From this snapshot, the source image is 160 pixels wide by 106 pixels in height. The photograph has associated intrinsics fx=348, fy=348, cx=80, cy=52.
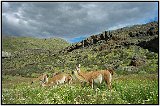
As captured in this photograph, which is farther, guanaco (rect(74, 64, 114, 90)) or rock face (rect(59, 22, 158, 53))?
rock face (rect(59, 22, 158, 53))

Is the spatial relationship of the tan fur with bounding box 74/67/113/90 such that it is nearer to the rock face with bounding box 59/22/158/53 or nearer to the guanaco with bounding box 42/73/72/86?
the guanaco with bounding box 42/73/72/86

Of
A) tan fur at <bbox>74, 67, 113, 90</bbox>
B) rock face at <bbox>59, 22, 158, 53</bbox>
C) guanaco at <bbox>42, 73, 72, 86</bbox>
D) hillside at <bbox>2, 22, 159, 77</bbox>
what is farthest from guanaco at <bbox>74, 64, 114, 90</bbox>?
rock face at <bbox>59, 22, 158, 53</bbox>

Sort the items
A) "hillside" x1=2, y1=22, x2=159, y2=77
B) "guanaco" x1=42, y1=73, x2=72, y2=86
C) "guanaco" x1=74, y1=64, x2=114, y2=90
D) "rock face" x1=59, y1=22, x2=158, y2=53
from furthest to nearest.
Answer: "rock face" x1=59, y1=22, x2=158, y2=53 → "hillside" x1=2, y1=22, x2=159, y2=77 → "guanaco" x1=42, y1=73, x2=72, y2=86 → "guanaco" x1=74, y1=64, x2=114, y2=90

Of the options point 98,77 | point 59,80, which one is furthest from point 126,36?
point 98,77

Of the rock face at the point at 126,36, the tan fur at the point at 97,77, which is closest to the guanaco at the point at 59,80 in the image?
the tan fur at the point at 97,77

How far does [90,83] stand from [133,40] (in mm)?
46135

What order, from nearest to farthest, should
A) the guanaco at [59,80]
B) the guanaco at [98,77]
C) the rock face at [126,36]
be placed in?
the guanaco at [98,77]
the guanaco at [59,80]
the rock face at [126,36]

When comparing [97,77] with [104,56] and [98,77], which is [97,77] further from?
[104,56]

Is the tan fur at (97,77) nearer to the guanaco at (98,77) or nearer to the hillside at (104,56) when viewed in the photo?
the guanaco at (98,77)

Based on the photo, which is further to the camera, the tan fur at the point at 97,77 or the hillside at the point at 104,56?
the hillside at the point at 104,56

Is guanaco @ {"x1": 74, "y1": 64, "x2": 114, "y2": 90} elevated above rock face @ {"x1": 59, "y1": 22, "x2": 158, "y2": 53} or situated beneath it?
situated beneath

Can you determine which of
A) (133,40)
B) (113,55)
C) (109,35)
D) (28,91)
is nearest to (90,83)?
(28,91)

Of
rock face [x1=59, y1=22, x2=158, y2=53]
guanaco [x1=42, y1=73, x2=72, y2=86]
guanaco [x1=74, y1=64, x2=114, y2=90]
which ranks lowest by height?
guanaco [x1=42, y1=73, x2=72, y2=86]

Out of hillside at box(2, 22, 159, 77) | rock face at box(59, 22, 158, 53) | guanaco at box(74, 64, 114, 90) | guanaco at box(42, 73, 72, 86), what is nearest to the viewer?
guanaco at box(74, 64, 114, 90)
